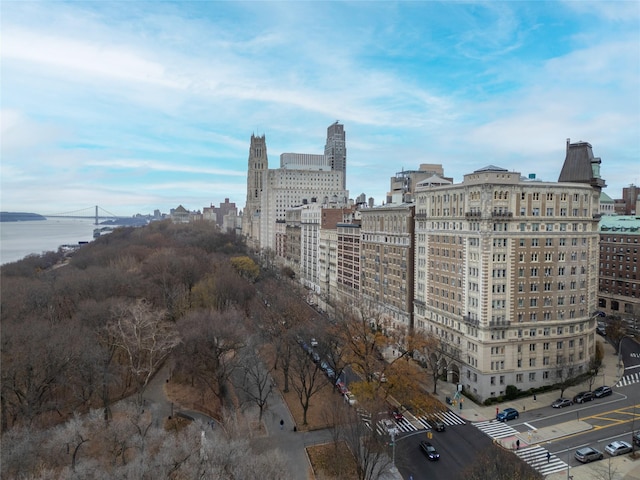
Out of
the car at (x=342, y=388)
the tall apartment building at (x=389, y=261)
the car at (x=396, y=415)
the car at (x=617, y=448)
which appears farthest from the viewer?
the tall apartment building at (x=389, y=261)

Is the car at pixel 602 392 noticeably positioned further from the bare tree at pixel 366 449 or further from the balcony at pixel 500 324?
the bare tree at pixel 366 449

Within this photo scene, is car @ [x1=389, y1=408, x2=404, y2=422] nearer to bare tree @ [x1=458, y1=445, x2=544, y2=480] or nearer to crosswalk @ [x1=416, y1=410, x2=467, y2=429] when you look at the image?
crosswalk @ [x1=416, y1=410, x2=467, y2=429]

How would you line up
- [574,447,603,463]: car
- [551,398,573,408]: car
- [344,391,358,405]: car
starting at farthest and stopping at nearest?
[551,398,573,408]: car < [344,391,358,405]: car < [574,447,603,463]: car

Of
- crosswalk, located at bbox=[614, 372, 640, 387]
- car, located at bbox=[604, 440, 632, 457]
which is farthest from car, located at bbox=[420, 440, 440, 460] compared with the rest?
crosswalk, located at bbox=[614, 372, 640, 387]

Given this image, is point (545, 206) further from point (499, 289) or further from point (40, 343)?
point (40, 343)

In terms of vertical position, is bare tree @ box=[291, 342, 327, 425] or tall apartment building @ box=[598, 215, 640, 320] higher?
tall apartment building @ box=[598, 215, 640, 320]

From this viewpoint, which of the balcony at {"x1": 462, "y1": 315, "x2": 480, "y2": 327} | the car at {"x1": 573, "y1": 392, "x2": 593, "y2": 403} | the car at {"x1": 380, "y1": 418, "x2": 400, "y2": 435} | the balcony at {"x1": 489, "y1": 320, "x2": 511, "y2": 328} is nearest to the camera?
the car at {"x1": 380, "y1": 418, "x2": 400, "y2": 435}

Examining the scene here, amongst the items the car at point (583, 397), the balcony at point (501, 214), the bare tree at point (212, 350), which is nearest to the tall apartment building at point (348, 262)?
the bare tree at point (212, 350)
